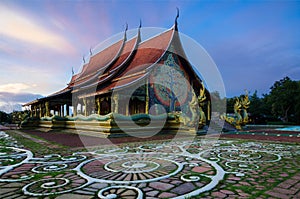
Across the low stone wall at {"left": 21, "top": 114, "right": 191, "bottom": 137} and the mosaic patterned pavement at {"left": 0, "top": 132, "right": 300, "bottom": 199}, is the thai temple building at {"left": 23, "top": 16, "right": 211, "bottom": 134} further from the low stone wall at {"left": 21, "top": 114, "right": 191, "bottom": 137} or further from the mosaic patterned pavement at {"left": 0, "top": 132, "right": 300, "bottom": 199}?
the mosaic patterned pavement at {"left": 0, "top": 132, "right": 300, "bottom": 199}

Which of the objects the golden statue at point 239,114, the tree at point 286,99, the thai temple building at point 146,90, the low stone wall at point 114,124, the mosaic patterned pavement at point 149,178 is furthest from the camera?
the tree at point 286,99

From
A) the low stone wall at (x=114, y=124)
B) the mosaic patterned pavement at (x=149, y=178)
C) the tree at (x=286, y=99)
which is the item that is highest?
the tree at (x=286, y=99)

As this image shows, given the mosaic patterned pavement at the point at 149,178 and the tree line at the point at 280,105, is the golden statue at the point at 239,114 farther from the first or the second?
the tree line at the point at 280,105

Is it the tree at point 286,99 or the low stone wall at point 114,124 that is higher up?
the tree at point 286,99

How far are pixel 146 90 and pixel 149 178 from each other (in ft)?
31.9

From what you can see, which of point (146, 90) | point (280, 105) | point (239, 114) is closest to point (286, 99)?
point (280, 105)

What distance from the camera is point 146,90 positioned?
12273 mm

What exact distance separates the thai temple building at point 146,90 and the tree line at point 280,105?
1493cm

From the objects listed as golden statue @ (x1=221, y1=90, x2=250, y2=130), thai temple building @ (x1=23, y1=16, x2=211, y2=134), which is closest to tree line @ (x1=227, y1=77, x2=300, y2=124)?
golden statue @ (x1=221, y1=90, x2=250, y2=130)

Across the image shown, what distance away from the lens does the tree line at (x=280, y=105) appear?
24.9m

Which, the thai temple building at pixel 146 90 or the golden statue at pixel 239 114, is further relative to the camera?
the golden statue at pixel 239 114

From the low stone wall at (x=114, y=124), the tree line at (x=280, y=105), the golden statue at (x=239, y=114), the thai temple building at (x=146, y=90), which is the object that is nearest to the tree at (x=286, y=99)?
the tree line at (x=280, y=105)

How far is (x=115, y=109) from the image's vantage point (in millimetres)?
11414

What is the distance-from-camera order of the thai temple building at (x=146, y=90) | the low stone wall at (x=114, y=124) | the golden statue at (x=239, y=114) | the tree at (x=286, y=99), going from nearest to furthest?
the low stone wall at (x=114, y=124), the thai temple building at (x=146, y=90), the golden statue at (x=239, y=114), the tree at (x=286, y=99)
